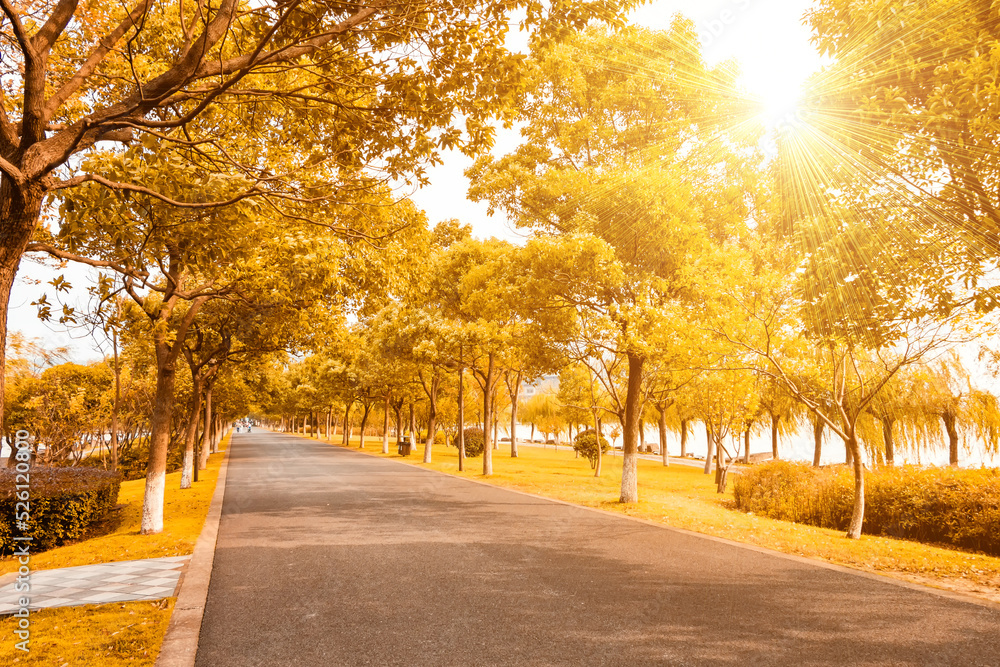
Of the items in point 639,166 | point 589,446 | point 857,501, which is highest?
point 639,166

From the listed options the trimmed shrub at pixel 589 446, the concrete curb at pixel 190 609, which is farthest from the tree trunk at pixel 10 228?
the trimmed shrub at pixel 589 446

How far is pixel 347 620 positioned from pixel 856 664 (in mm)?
4912

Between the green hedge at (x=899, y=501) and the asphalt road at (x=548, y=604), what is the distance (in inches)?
176

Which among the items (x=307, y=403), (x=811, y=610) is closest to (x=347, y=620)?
(x=811, y=610)

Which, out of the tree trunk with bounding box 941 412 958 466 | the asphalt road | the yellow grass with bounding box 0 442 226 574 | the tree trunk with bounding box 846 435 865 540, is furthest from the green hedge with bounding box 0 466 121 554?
the tree trunk with bounding box 941 412 958 466

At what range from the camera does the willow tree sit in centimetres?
1350

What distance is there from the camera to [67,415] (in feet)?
68.7

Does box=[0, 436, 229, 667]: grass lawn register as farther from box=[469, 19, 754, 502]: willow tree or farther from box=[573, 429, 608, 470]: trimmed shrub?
box=[573, 429, 608, 470]: trimmed shrub

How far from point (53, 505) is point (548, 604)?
9566mm

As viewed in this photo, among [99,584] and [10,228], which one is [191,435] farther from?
[10,228]

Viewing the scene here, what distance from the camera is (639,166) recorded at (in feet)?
46.1

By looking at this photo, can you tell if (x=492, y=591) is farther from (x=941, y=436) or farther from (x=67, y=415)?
(x=941, y=436)

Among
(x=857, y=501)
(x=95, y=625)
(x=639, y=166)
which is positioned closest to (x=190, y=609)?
(x=95, y=625)

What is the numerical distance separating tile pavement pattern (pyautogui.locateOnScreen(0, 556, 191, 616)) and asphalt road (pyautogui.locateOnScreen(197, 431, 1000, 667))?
68 cm
